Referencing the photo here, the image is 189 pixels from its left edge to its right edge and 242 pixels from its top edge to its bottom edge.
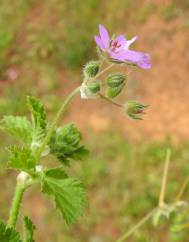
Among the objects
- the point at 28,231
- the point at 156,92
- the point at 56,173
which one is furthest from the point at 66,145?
the point at 156,92

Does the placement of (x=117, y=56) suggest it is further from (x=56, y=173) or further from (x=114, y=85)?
(x=56, y=173)

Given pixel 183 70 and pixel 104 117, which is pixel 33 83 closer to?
pixel 104 117

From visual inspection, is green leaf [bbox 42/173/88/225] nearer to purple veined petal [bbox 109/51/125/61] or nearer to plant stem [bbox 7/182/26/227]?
plant stem [bbox 7/182/26/227]

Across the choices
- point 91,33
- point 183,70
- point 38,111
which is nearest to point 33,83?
point 91,33

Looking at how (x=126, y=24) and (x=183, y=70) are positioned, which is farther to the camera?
(x=126, y=24)

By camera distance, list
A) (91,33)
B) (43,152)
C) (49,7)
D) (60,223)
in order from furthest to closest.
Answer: (49,7)
(91,33)
(60,223)
(43,152)

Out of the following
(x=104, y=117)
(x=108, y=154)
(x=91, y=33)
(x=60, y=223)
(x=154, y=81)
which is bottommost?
(x=60, y=223)

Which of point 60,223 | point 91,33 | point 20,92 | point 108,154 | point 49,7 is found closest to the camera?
point 60,223

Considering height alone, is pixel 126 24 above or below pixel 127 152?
above
